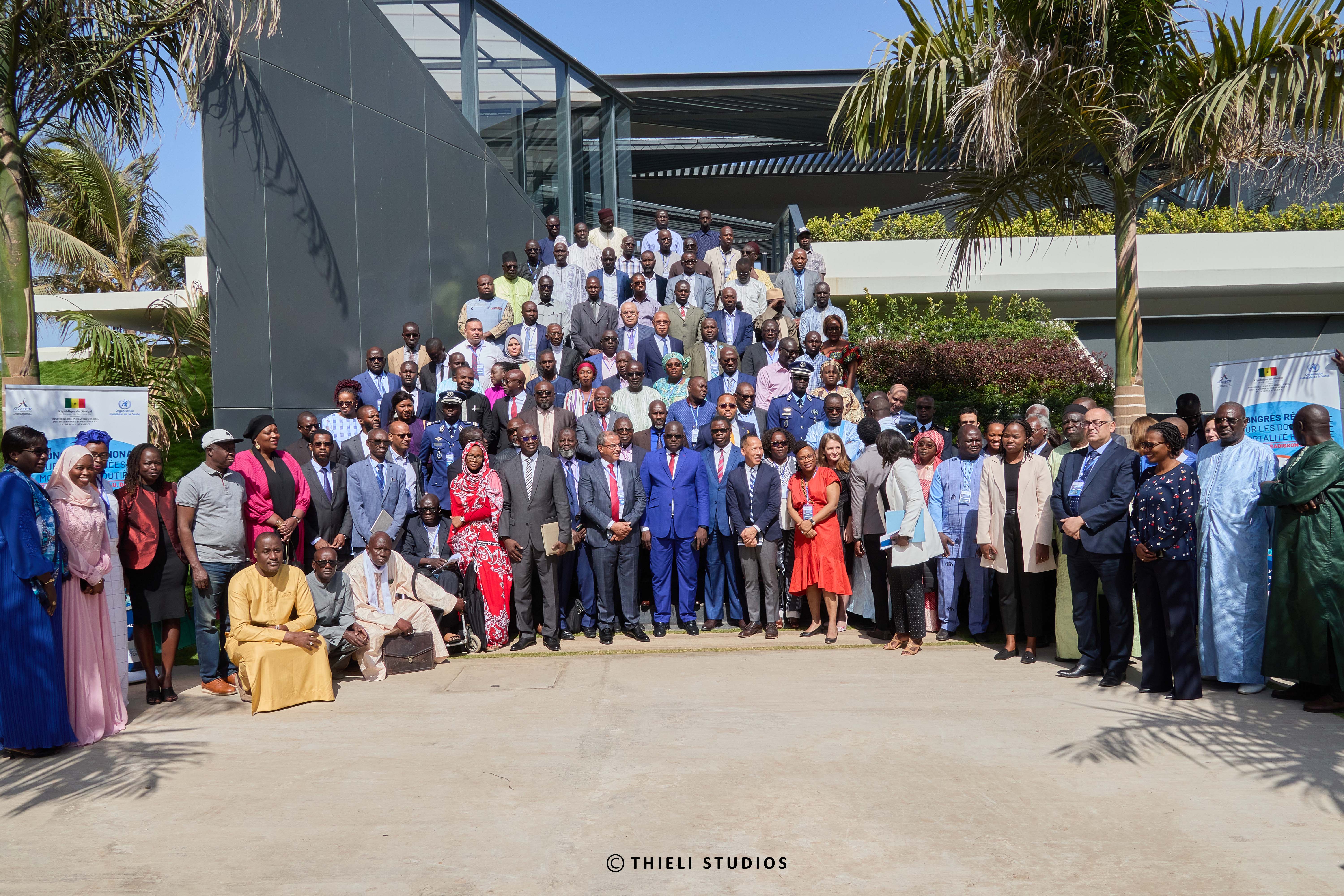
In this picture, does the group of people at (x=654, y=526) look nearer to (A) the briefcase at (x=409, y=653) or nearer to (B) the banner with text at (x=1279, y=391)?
→ (A) the briefcase at (x=409, y=653)

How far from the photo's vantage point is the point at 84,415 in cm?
751

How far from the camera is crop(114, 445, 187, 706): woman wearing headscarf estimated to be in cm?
723

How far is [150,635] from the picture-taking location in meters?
7.32

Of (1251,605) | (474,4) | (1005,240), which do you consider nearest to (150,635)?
(1251,605)

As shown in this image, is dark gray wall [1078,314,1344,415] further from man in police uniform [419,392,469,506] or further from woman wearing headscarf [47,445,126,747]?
woman wearing headscarf [47,445,126,747]

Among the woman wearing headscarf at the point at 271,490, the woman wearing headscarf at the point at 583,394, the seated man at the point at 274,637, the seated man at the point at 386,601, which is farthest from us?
the woman wearing headscarf at the point at 583,394

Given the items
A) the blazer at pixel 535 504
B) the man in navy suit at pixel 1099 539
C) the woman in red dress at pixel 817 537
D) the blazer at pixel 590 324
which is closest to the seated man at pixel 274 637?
the blazer at pixel 535 504

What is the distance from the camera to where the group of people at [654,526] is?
6.30 meters

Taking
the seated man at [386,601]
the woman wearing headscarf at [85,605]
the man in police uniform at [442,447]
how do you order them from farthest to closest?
the man in police uniform at [442,447] → the seated man at [386,601] → the woman wearing headscarf at [85,605]

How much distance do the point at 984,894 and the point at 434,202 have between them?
11.9 m

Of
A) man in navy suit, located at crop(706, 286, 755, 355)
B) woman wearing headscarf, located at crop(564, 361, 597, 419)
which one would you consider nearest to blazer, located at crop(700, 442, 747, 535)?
woman wearing headscarf, located at crop(564, 361, 597, 419)

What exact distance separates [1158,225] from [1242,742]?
13.7 m

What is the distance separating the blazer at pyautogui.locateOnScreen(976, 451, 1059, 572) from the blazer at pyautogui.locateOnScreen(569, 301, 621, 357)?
212 inches

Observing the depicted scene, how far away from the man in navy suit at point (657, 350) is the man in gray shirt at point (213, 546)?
521 centimetres
